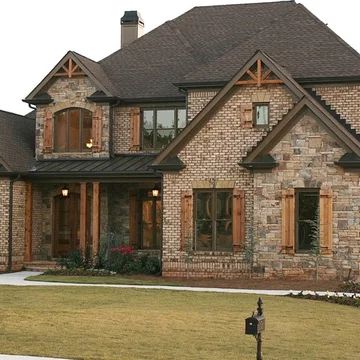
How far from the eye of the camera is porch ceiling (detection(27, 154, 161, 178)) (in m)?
27.2

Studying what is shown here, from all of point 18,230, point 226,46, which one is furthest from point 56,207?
point 226,46

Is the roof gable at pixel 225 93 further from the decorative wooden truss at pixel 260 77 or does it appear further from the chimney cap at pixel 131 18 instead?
the chimney cap at pixel 131 18

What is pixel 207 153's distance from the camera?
2458 cm

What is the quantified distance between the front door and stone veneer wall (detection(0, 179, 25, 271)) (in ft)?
5.73

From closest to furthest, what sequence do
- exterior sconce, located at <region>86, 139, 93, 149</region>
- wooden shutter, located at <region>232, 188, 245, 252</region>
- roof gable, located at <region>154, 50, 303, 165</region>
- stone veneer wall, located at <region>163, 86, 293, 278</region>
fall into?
wooden shutter, located at <region>232, 188, 245, 252</region> < roof gable, located at <region>154, 50, 303, 165</region> < stone veneer wall, located at <region>163, 86, 293, 278</region> < exterior sconce, located at <region>86, 139, 93, 149</region>

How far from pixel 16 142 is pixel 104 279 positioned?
28.9 ft

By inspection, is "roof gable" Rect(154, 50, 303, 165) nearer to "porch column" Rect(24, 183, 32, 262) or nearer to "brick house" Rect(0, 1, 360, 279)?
"brick house" Rect(0, 1, 360, 279)

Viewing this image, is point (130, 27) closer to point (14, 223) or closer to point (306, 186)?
point (14, 223)

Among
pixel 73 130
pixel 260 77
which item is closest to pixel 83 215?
pixel 73 130

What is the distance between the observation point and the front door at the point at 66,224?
29281 mm

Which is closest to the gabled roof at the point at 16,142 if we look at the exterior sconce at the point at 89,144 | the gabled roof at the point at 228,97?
the exterior sconce at the point at 89,144

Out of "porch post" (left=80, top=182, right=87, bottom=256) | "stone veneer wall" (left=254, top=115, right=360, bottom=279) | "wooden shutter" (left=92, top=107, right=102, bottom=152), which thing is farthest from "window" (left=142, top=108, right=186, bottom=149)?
"stone veneer wall" (left=254, top=115, right=360, bottom=279)

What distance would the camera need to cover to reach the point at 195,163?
80.6ft

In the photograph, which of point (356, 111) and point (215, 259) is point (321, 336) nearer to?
point (215, 259)
